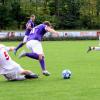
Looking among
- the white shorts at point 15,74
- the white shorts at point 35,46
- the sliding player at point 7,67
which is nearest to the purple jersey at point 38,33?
the white shorts at point 35,46

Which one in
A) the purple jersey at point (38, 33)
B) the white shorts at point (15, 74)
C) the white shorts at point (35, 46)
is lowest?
the white shorts at point (15, 74)

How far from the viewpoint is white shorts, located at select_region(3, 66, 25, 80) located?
Result: 513 inches

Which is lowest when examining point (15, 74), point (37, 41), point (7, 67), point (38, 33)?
point (15, 74)

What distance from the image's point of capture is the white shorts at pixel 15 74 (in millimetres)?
13023

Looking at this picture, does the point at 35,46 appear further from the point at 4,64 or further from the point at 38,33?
the point at 4,64

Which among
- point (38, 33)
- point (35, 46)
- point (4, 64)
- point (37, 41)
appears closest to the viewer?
point (4, 64)

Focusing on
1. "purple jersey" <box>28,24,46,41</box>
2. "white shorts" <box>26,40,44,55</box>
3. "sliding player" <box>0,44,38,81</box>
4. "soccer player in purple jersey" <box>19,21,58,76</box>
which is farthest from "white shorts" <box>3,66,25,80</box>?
"purple jersey" <box>28,24,46,41</box>

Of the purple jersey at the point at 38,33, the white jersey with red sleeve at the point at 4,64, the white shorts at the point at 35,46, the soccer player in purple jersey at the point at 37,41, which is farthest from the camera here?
the purple jersey at the point at 38,33

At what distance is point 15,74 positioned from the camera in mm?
13156

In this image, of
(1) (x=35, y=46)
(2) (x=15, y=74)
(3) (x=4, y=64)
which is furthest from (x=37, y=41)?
(3) (x=4, y=64)

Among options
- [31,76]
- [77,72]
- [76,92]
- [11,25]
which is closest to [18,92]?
[76,92]

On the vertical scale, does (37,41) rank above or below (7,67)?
above

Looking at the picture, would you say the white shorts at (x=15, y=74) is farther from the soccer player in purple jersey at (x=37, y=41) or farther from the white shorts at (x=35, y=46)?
the white shorts at (x=35, y=46)

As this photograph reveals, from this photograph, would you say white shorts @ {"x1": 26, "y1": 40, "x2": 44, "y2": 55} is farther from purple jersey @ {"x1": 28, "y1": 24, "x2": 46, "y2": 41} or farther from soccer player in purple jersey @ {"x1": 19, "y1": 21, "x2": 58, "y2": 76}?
purple jersey @ {"x1": 28, "y1": 24, "x2": 46, "y2": 41}
